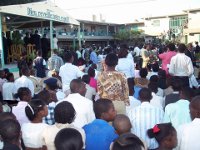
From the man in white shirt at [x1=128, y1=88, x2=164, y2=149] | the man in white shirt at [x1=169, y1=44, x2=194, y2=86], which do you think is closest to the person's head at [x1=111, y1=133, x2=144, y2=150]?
the man in white shirt at [x1=128, y1=88, x2=164, y2=149]

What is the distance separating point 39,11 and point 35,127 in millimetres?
9010

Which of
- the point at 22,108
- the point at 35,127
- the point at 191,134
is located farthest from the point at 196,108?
the point at 22,108

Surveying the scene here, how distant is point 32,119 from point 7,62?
11.1 m

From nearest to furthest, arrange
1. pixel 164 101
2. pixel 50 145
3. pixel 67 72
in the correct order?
1. pixel 50 145
2. pixel 164 101
3. pixel 67 72

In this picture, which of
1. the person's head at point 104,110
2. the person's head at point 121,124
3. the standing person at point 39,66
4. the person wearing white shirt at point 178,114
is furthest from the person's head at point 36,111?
the standing person at point 39,66

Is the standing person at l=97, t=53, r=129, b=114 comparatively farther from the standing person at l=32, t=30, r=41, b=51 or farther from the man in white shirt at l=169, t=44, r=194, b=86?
the standing person at l=32, t=30, r=41, b=51

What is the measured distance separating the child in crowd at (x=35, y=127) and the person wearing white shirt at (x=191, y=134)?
1.38 meters

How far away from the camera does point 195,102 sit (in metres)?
3.49

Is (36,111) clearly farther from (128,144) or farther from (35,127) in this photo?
(128,144)

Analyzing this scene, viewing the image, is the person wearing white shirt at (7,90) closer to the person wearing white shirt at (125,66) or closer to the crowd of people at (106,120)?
the crowd of people at (106,120)

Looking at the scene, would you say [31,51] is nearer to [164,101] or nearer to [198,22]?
[164,101]

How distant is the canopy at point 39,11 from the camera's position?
11297mm

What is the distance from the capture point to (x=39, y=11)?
12.2 meters

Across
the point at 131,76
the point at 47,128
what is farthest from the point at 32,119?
the point at 131,76
